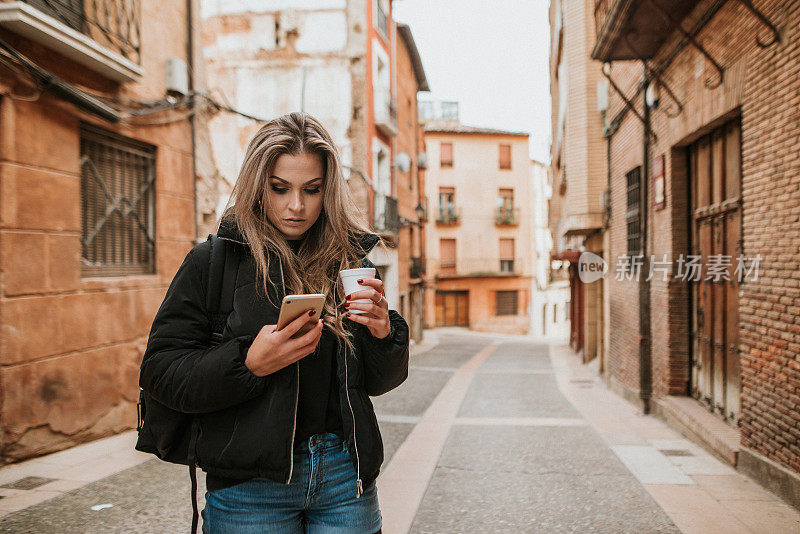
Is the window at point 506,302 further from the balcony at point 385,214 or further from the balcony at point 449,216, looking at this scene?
the balcony at point 385,214

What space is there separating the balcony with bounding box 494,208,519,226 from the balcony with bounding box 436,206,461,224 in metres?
2.50

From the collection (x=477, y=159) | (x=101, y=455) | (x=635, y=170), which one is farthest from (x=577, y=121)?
(x=477, y=159)

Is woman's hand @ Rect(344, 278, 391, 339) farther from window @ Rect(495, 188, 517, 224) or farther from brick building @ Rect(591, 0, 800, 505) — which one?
window @ Rect(495, 188, 517, 224)

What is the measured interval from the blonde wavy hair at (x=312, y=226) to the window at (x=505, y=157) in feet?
129

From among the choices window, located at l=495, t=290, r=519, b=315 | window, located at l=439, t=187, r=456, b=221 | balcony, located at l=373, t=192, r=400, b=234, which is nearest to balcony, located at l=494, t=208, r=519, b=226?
window, located at l=439, t=187, r=456, b=221

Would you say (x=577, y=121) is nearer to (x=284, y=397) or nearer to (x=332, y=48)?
(x=332, y=48)

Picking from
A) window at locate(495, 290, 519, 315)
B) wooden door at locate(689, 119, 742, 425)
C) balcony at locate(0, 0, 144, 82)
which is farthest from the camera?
window at locate(495, 290, 519, 315)

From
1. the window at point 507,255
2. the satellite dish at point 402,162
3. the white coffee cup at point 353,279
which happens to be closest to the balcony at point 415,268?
the satellite dish at point 402,162

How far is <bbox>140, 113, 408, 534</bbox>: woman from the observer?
1547 mm

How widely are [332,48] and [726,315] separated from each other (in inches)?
493

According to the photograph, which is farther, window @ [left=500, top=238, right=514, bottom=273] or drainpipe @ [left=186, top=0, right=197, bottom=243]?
window @ [left=500, top=238, right=514, bottom=273]

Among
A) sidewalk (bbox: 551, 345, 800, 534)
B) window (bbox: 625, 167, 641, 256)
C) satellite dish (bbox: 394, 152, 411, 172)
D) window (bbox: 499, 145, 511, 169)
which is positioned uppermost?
window (bbox: 499, 145, 511, 169)

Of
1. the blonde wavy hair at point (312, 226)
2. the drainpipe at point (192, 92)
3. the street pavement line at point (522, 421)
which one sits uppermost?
the drainpipe at point (192, 92)

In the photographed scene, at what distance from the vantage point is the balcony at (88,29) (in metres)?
5.34
